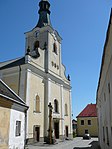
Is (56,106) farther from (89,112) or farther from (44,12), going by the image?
(89,112)

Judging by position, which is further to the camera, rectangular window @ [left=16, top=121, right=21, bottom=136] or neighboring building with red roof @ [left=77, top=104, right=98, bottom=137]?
neighboring building with red roof @ [left=77, top=104, right=98, bottom=137]

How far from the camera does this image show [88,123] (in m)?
45.7

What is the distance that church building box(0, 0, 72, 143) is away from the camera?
24.1 meters

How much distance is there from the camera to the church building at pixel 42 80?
24.1 metres

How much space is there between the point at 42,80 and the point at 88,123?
2362 cm

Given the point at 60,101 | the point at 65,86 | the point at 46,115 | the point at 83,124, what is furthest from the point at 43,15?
the point at 83,124

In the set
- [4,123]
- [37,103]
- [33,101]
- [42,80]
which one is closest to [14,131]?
[4,123]

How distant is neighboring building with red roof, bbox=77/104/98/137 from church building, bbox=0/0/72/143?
515 inches

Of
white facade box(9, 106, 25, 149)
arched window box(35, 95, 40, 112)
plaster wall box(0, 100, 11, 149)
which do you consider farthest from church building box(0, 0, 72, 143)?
plaster wall box(0, 100, 11, 149)

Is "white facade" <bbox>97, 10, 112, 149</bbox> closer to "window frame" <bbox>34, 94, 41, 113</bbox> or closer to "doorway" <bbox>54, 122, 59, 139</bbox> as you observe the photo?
"window frame" <bbox>34, 94, 41, 113</bbox>

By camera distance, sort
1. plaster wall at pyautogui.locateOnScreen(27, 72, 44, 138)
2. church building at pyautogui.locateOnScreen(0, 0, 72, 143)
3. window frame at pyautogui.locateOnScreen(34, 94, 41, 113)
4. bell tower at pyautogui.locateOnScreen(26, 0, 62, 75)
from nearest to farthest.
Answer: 1. plaster wall at pyautogui.locateOnScreen(27, 72, 44, 138)
2. church building at pyautogui.locateOnScreen(0, 0, 72, 143)
3. window frame at pyautogui.locateOnScreen(34, 94, 41, 113)
4. bell tower at pyautogui.locateOnScreen(26, 0, 62, 75)

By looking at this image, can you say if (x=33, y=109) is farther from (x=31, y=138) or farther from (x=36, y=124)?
(x=31, y=138)

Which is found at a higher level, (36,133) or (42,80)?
(42,80)

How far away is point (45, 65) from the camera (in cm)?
2903
